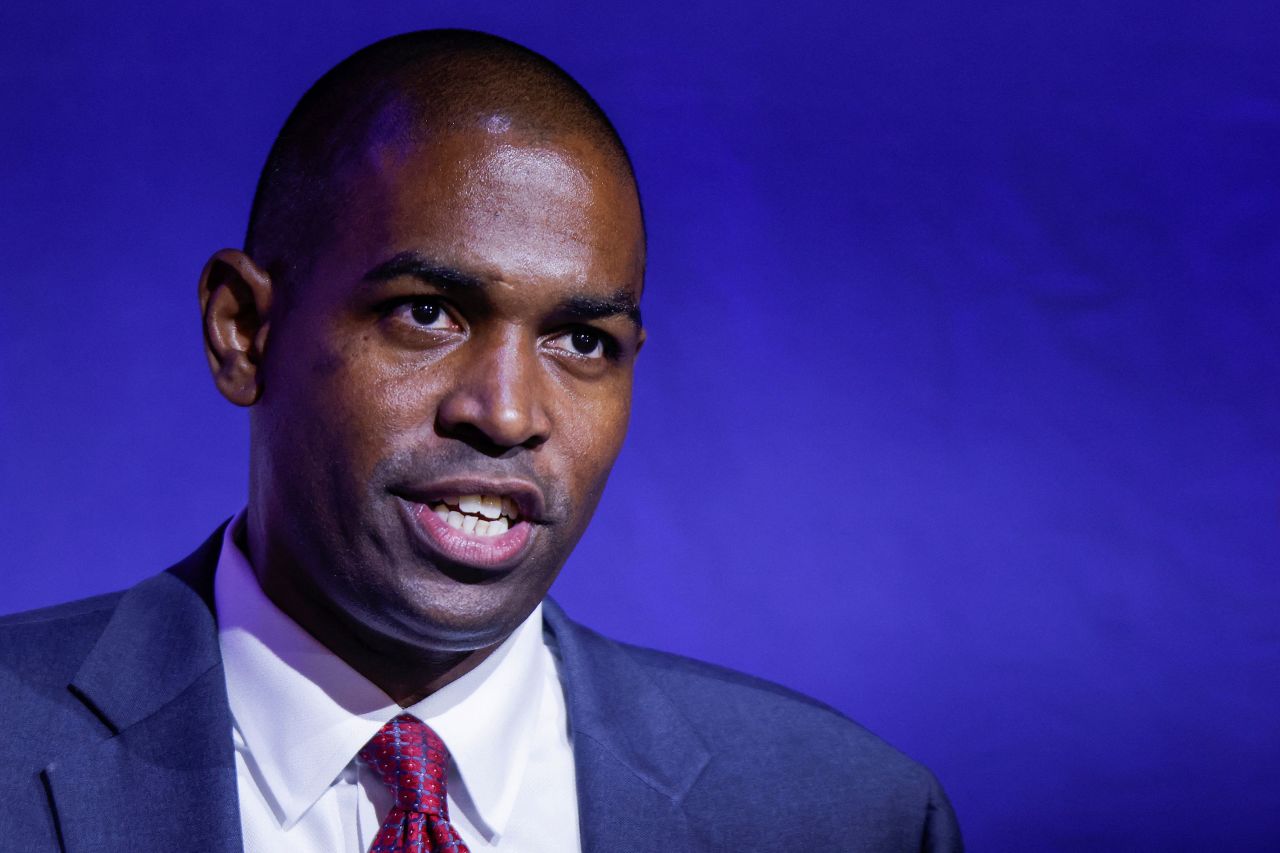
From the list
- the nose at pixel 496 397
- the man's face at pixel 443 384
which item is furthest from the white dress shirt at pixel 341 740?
the nose at pixel 496 397

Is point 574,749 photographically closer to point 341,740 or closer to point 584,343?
Answer: point 341,740

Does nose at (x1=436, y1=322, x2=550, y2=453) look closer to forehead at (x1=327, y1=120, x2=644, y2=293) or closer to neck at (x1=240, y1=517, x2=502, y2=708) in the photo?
forehead at (x1=327, y1=120, x2=644, y2=293)

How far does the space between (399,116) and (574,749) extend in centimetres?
93

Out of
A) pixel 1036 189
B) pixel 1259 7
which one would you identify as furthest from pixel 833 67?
pixel 1259 7

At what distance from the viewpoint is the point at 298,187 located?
2029 millimetres

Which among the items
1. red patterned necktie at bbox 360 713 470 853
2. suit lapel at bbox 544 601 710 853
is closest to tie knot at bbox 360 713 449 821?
red patterned necktie at bbox 360 713 470 853

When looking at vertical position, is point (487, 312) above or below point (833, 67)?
below

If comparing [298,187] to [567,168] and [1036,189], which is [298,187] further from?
[1036,189]

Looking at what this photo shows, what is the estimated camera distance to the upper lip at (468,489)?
1.86 metres

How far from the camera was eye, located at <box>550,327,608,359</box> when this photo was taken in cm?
200

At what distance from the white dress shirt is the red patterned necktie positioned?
0.07 feet

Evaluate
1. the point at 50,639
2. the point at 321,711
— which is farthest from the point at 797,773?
the point at 50,639

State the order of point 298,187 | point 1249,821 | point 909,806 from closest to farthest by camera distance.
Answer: point 298,187
point 909,806
point 1249,821

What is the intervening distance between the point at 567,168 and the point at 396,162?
22 centimetres
